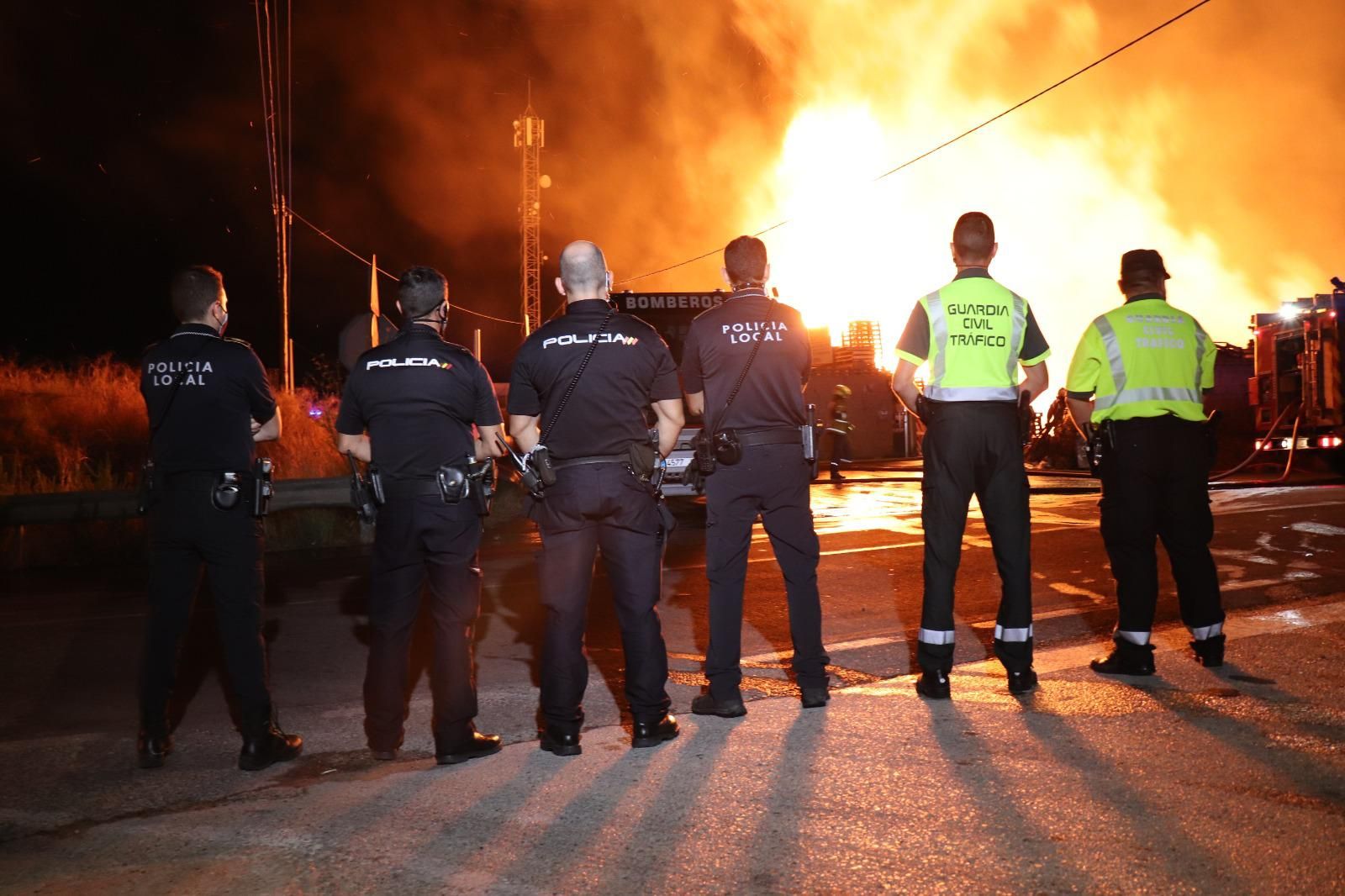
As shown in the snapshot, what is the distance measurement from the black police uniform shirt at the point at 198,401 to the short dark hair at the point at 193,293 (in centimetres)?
6

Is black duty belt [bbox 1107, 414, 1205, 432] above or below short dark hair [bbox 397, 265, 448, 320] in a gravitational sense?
below

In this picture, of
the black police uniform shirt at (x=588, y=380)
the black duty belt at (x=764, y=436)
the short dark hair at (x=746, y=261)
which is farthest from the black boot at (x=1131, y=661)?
the black police uniform shirt at (x=588, y=380)

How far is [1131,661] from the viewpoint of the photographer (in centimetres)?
542

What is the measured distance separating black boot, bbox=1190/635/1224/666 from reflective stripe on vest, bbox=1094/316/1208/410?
1.14 metres

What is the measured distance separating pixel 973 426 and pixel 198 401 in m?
3.27

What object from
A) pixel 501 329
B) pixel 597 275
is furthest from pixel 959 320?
pixel 501 329

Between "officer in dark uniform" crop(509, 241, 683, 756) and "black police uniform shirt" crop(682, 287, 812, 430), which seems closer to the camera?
"officer in dark uniform" crop(509, 241, 683, 756)

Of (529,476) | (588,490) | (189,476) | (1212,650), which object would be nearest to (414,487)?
(529,476)

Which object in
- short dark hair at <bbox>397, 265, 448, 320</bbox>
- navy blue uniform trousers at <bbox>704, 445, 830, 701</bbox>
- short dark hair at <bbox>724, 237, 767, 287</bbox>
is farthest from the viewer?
short dark hair at <bbox>724, 237, 767, 287</bbox>

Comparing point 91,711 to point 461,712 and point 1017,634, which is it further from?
point 1017,634

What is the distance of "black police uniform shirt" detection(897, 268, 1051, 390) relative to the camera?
203 inches

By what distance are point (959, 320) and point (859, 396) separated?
44.2 meters

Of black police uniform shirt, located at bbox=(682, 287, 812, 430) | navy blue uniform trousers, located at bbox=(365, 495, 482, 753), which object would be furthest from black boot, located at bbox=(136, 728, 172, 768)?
black police uniform shirt, located at bbox=(682, 287, 812, 430)

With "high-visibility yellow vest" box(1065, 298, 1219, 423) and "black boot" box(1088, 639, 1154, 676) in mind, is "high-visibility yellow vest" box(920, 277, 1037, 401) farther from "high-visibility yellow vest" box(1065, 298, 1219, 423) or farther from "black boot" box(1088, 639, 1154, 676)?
"black boot" box(1088, 639, 1154, 676)
